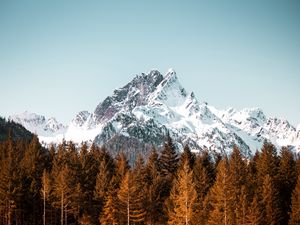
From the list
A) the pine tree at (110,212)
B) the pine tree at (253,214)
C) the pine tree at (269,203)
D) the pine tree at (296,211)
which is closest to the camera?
the pine tree at (253,214)

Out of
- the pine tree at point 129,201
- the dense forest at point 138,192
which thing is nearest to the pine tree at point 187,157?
the dense forest at point 138,192

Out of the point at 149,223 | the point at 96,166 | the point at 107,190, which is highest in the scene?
the point at 96,166

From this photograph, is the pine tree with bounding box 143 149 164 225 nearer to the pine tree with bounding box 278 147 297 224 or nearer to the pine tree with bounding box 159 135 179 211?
the pine tree with bounding box 159 135 179 211

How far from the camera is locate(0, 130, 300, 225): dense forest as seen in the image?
208 ft

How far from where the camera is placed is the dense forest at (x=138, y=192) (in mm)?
63406

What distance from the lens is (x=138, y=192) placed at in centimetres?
7262

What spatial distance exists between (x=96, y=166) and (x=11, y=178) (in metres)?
17.5

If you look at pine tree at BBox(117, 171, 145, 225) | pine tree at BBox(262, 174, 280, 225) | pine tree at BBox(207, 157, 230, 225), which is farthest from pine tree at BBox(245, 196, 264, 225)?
pine tree at BBox(117, 171, 145, 225)

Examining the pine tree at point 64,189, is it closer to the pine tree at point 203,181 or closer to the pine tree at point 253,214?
the pine tree at point 203,181

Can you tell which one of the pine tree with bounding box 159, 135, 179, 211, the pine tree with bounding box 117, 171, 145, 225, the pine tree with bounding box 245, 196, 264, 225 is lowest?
the pine tree with bounding box 245, 196, 264, 225

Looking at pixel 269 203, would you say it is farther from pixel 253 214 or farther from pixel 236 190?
pixel 236 190

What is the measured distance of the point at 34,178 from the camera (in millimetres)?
78438

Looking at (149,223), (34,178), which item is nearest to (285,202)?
(149,223)

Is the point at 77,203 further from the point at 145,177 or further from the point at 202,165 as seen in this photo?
the point at 202,165
